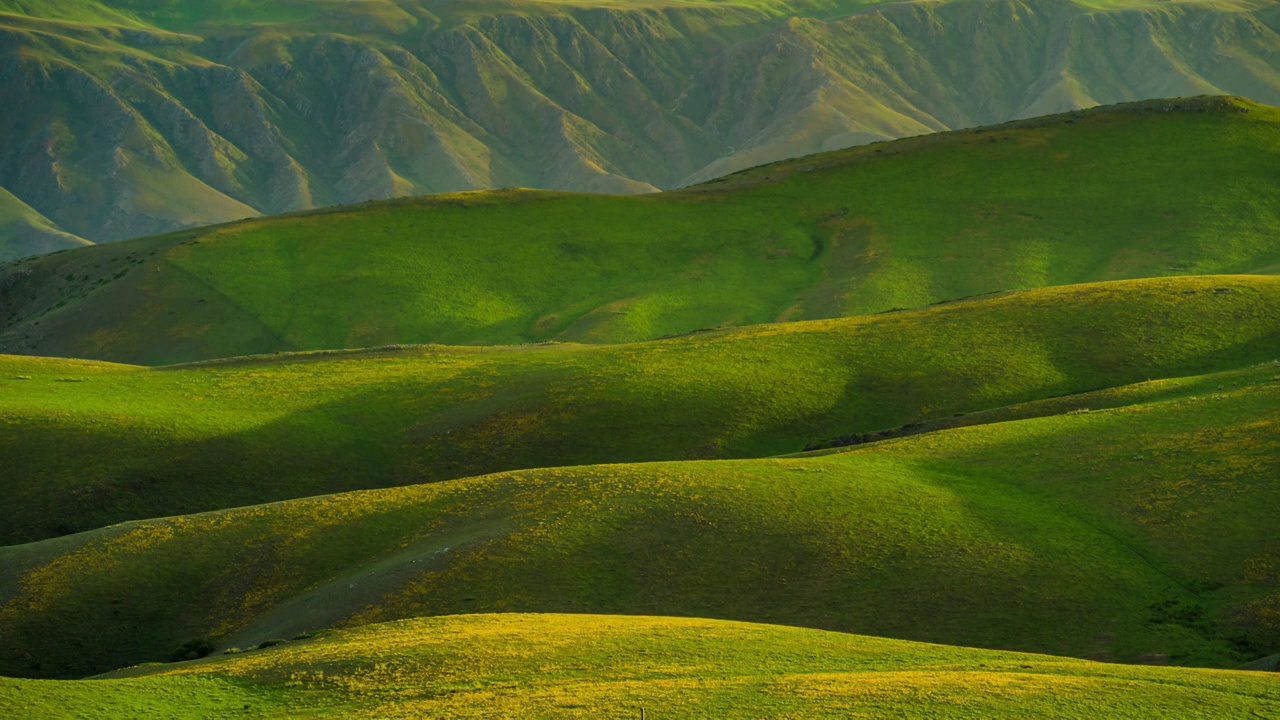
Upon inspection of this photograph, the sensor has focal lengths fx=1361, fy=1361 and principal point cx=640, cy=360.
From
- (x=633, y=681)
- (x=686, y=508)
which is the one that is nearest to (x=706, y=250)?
(x=686, y=508)

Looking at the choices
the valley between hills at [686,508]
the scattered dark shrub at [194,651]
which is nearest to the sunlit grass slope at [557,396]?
the valley between hills at [686,508]

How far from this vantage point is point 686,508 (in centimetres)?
6412

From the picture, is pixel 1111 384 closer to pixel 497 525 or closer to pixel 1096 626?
pixel 1096 626

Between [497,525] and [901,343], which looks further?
[901,343]

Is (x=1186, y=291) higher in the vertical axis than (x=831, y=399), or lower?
higher

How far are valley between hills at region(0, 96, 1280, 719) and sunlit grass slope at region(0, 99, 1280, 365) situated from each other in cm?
160

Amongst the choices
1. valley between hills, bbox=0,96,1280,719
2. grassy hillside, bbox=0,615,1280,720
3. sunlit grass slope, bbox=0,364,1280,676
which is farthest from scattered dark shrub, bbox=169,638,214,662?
grassy hillside, bbox=0,615,1280,720

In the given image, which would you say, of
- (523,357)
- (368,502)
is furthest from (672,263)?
(368,502)

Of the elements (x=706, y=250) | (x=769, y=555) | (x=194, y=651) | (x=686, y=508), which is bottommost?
(x=706, y=250)

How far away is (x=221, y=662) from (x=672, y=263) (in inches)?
5059

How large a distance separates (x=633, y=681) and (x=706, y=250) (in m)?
137

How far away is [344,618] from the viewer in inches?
2226

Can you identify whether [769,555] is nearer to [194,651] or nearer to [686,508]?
[686,508]

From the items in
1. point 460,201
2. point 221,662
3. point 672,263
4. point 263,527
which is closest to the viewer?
point 221,662
